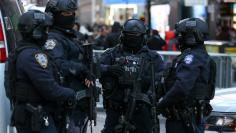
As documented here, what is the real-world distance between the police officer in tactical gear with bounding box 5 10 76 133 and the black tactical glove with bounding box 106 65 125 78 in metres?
1.03

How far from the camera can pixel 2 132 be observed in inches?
237

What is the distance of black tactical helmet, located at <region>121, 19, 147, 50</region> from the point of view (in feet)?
21.9

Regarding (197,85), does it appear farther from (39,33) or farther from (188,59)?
(39,33)

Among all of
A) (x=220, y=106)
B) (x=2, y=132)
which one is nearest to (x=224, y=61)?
(x=220, y=106)

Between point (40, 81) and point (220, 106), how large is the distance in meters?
2.44

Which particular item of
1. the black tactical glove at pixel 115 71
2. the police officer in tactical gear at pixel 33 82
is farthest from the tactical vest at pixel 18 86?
the black tactical glove at pixel 115 71

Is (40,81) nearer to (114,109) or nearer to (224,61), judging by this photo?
(114,109)

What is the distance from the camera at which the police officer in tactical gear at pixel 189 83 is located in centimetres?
630

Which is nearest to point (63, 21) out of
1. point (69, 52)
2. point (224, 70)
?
point (69, 52)

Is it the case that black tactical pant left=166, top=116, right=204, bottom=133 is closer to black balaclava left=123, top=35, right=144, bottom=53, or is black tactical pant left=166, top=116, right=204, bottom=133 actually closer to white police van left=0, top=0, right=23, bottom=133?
black balaclava left=123, top=35, right=144, bottom=53

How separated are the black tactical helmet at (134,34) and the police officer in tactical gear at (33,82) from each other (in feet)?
4.00

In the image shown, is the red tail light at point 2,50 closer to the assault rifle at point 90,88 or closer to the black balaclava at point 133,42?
the assault rifle at point 90,88

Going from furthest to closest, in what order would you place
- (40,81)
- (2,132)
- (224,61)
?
(224,61) → (2,132) → (40,81)

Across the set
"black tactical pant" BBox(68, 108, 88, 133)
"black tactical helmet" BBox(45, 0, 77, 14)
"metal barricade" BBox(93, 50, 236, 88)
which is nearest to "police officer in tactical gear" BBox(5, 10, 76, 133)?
"black tactical pant" BBox(68, 108, 88, 133)
